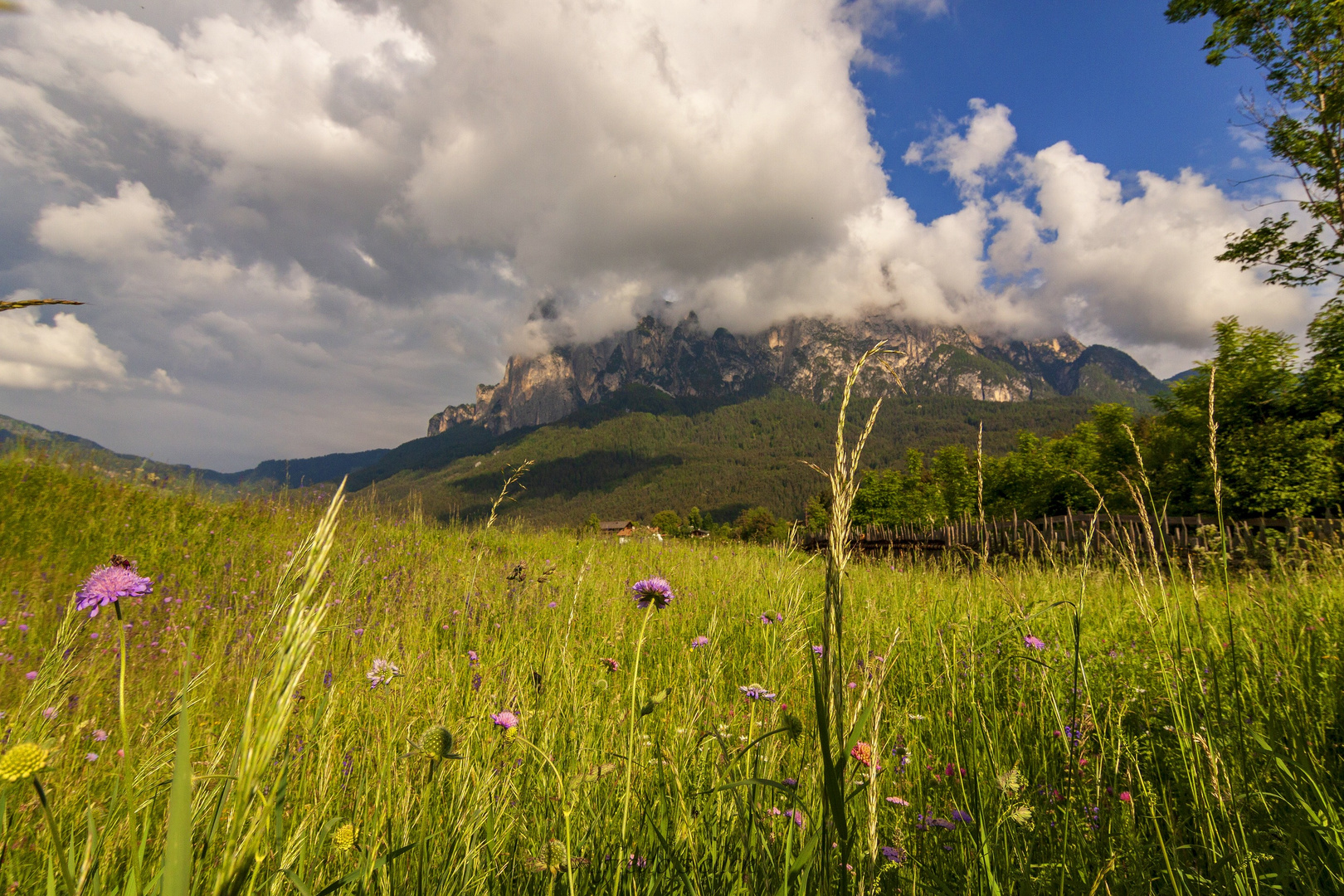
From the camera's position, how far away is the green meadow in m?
1.00

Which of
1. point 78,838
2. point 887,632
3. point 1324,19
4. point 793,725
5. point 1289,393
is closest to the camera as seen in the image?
point 793,725

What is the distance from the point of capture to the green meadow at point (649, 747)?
1002 mm

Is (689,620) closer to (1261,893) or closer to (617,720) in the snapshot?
(617,720)

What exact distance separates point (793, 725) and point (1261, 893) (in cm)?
142

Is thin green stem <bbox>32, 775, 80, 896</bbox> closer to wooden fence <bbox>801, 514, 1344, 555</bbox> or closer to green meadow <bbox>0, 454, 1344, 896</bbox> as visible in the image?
green meadow <bbox>0, 454, 1344, 896</bbox>

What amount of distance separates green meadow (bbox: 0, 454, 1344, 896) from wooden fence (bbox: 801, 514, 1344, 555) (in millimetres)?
685

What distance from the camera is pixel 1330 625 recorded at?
3051 millimetres

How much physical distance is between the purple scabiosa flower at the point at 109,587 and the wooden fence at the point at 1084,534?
238 cm

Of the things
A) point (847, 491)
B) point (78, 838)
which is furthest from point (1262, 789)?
point (78, 838)

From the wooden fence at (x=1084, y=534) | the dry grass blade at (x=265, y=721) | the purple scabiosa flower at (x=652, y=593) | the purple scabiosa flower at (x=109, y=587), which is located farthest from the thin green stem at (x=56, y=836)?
the wooden fence at (x=1084, y=534)

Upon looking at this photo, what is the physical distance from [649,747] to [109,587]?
1.48m

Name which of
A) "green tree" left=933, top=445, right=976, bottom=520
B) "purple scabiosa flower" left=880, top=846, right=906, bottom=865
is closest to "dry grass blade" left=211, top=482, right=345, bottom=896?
"purple scabiosa flower" left=880, top=846, right=906, bottom=865

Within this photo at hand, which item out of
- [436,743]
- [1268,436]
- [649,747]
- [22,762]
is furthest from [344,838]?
[1268,436]

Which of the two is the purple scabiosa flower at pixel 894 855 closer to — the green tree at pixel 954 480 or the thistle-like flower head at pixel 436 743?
the thistle-like flower head at pixel 436 743
